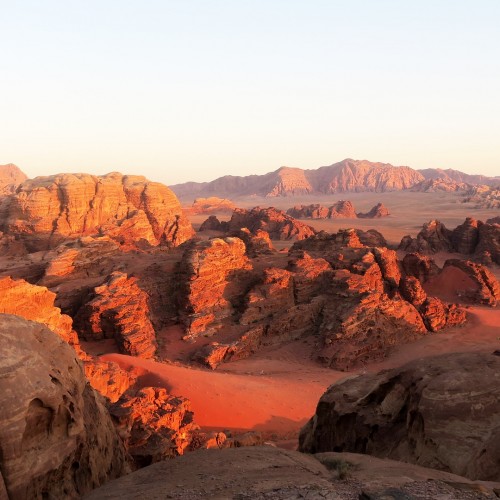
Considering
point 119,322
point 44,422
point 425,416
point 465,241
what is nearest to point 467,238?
point 465,241

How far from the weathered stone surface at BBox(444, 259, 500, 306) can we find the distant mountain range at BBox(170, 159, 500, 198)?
433 feet

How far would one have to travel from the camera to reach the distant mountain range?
164250mm

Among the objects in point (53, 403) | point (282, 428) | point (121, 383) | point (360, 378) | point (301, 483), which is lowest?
point (282, 428)

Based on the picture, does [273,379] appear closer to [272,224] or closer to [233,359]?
[233,359]

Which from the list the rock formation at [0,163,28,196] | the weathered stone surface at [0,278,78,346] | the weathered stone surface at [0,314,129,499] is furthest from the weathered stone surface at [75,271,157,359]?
the rock formation at [0,163,28,196]

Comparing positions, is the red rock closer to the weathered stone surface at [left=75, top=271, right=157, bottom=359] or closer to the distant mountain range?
the weathered stone surface at [left=75, top=271, right=157, bottom=359]

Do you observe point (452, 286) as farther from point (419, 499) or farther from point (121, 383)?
point (419, 499)

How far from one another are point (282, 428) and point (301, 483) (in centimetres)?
977

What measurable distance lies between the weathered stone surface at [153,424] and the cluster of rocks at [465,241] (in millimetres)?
33789

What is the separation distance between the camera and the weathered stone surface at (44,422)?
549cm

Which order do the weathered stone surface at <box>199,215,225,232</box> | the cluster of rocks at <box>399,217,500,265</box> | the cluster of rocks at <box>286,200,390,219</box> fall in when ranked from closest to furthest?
the cluster of rocks at <box>399,217,500,265</box>, the weathered stone surface at <box>199,215,225,232</box>, the cluster of rocks at <box>286,200,390,219</box>

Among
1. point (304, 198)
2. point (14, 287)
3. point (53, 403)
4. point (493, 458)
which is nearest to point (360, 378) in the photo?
point (493, 458)

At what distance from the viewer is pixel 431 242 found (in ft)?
143

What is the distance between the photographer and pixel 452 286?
95.5 feet
